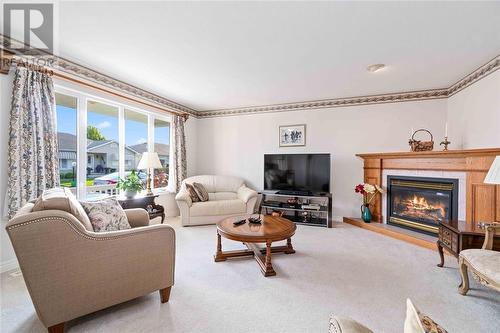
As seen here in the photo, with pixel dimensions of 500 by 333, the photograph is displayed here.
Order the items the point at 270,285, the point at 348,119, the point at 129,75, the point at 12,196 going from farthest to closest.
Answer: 1. the point at 348,119
2. the point at 129,75
3. the point at 12,196
4. the point at 270,285

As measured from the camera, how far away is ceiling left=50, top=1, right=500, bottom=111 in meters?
1.95

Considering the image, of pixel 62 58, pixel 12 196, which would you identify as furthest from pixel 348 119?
pixel 12 196

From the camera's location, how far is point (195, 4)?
1883 mm

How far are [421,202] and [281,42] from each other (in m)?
3.30

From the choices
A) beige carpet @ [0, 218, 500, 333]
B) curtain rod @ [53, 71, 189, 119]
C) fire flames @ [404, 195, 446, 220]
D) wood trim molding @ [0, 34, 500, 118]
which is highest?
wood trim molding @ [0, 34, 500, 118]

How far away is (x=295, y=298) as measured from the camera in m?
1.97

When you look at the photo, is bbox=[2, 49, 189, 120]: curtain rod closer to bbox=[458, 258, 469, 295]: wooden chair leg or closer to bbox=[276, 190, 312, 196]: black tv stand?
bbox=[276, 190, 312, 196]: black tv stand

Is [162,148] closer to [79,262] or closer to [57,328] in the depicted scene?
[79,262]

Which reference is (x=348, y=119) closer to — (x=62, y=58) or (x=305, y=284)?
(x=305, y=284)

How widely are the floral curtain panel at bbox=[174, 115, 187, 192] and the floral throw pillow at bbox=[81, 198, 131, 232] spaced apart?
2.73 meters

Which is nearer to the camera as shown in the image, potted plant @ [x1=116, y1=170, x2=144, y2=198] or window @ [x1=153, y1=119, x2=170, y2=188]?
potted plant @ [x1=116, y1=170, x2=144, y2=198]

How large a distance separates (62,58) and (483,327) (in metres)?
5.04

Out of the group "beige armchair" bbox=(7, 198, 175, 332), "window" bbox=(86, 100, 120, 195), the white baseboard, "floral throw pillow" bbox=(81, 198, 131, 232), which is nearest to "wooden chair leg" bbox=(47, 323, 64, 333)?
"beige armchair" bbox=(7, 198, 175, 332)

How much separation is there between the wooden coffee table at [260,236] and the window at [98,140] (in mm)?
2245
